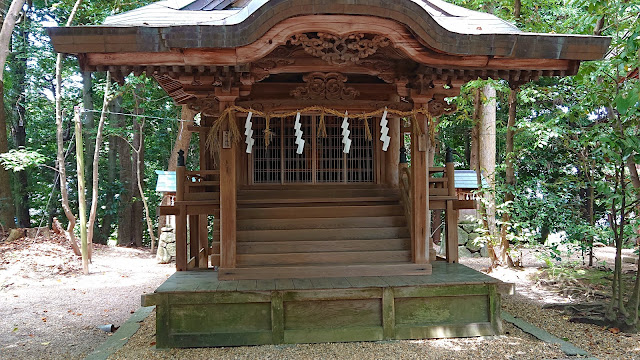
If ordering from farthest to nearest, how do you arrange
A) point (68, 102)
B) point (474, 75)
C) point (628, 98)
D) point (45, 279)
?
point (68, 102)
point (45, 279)
point (474, 75)
point (628, 98)

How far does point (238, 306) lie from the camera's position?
5609 millimetres

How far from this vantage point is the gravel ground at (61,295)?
6.46m

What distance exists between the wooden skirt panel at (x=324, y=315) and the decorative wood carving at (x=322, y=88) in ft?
9.39

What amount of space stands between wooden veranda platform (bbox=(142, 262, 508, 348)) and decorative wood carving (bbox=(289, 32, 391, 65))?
9.75 feet

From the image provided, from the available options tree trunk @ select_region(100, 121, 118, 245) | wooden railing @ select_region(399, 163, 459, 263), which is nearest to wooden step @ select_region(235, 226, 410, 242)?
wooden railing @ select_region(399, 163, 459, 263)

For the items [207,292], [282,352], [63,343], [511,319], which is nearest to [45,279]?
[63,343]

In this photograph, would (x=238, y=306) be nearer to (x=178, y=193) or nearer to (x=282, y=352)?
(x=282, y=352)

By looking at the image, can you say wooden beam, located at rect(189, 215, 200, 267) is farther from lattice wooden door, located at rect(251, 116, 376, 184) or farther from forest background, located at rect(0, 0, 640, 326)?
forest background, located at rect(0, 0, 640, 326)

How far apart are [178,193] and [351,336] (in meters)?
3.48

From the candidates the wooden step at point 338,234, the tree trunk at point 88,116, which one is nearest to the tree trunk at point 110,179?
the tree trunk at point 88,116

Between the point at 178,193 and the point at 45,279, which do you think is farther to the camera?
the point at 45,279

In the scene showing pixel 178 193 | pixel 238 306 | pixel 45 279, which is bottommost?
pixel 45 279

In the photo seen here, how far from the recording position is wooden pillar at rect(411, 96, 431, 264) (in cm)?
642

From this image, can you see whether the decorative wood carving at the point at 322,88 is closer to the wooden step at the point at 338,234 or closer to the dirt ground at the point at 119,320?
the wooden step at the point at 338,234
